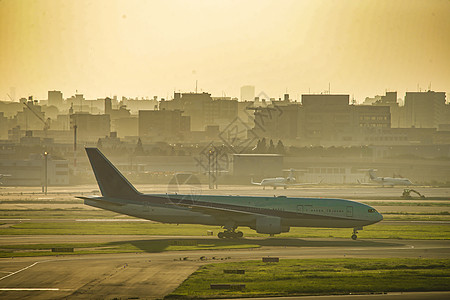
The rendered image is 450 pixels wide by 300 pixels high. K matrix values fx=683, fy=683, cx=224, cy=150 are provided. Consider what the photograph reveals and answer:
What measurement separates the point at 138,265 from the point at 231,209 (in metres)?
16.8

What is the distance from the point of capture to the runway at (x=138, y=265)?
4356 cm

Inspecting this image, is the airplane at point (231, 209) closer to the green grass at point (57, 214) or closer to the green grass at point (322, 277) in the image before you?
the green grass at point (322, 277)

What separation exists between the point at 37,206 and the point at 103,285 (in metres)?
64.5

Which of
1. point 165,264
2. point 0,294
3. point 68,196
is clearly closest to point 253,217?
point 165,264

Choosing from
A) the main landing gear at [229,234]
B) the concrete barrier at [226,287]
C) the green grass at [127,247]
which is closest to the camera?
the concrete barrier at [226,287]

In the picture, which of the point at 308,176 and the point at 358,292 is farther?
the point at 308,176

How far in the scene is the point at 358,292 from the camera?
43.4 metres

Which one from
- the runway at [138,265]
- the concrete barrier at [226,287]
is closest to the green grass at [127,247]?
the runway at [138,265]

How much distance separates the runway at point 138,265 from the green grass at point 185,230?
3.56m

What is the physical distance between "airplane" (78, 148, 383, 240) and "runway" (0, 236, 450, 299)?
2.13 metres

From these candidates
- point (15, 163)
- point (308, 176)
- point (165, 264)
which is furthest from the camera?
point (308, 176)

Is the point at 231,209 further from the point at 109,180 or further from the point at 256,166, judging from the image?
the point at 256,166

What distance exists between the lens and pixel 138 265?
52.0 m

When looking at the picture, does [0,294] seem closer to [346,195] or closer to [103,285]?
[103,285]
